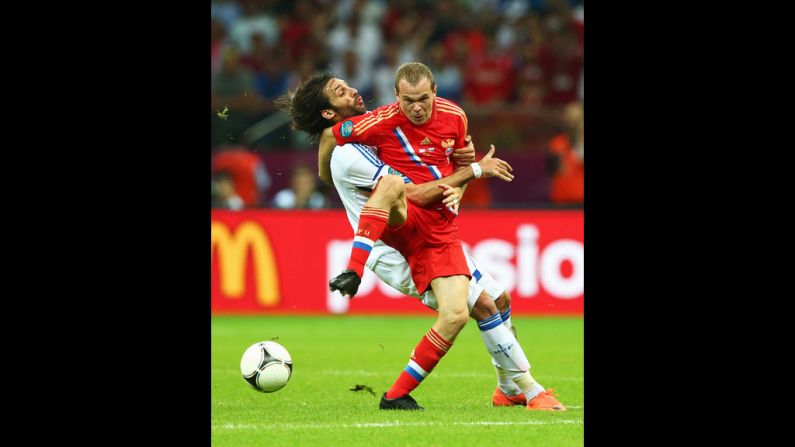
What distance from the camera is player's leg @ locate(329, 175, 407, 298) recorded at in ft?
23.2

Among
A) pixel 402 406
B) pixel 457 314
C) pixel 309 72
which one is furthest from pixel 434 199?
pixel 309 72

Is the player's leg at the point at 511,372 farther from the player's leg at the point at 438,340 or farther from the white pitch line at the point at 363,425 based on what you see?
the white pitch line at the point at 363,425

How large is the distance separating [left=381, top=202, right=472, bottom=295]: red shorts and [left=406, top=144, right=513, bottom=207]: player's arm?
0.07 meters

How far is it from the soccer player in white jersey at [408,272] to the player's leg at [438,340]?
39mm

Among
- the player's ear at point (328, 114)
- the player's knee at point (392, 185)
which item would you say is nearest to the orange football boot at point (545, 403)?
the player's knee at point (392, 185)

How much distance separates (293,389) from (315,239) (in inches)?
247

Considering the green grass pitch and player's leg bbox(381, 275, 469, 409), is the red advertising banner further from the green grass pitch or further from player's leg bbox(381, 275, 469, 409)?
player's leg bbox(381, 275, 469, 409)

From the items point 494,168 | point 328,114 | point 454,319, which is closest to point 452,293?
point 454,319

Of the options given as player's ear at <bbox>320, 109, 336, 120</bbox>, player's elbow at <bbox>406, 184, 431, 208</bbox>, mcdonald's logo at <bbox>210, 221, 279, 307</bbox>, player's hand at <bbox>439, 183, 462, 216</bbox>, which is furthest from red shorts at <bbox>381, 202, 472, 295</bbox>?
mcdonald's logo at <bbox>210, 221, 279, 307</bbox>

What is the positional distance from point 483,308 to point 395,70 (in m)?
11.1

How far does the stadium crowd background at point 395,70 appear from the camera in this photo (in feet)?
53.0

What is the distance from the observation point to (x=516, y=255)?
47.9ft

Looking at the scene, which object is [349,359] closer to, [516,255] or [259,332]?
[259,332]

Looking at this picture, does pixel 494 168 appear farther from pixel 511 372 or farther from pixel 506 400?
pixel 506 400
